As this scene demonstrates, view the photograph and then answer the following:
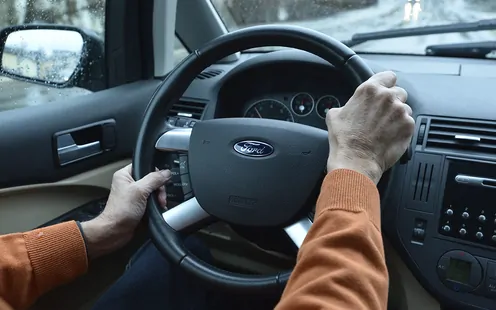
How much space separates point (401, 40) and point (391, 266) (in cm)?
74

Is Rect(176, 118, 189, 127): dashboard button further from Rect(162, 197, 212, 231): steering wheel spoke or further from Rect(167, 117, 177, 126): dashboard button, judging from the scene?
Rect(162, 197, 212, 231): steering wheel spoke

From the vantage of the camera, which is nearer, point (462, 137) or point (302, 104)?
A: point (462, 137)

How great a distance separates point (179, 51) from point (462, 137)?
1.03 m

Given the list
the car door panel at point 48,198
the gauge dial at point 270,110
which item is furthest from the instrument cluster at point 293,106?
the car door panel at point 48,198

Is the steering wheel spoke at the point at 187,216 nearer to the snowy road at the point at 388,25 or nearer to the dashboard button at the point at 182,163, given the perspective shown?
the dashboard button at the point at 182,163

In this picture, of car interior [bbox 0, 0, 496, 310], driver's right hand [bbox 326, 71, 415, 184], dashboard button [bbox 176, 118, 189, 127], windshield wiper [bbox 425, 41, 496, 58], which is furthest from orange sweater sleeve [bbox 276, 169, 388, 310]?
windshield wiper [bbox 425, 41, 496, 58]

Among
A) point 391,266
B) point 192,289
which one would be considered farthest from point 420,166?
point 192,289

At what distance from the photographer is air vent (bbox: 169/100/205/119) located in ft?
5.19

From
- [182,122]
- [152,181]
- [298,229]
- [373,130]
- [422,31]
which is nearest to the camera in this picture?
[373,130]

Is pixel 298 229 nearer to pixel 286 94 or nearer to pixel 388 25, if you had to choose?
pixel 286 94

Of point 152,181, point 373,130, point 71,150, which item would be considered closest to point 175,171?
point 152,181

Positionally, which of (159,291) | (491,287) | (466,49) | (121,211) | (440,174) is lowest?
(159,291)

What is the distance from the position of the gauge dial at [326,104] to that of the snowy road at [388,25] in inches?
9.9

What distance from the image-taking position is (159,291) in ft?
4.63
